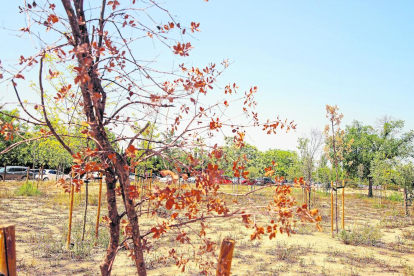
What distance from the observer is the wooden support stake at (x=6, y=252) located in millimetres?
2617

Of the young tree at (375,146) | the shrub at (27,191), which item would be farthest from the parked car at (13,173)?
the young tree at (375,146)

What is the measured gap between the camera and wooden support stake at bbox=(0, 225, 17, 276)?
103 inches

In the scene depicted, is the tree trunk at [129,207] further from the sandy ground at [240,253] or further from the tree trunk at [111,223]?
the sandy ground at [240,253]

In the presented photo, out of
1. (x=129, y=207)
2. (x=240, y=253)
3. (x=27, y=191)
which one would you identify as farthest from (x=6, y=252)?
(x=27, y=191)

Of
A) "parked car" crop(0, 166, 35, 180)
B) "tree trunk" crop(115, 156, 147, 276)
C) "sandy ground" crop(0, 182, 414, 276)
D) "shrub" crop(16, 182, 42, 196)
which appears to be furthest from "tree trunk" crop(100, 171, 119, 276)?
"parked car" crop(0, 166, 35, 180)

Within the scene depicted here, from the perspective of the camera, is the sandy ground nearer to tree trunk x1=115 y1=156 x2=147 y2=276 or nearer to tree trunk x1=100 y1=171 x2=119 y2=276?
tree trunk x1=100 y1=171 x2=119 y2=276

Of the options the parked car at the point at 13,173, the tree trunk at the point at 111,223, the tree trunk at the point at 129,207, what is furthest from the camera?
the parked car at the point at 13,173

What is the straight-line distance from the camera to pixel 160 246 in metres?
7.31

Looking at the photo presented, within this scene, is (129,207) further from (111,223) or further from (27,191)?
(27,191)

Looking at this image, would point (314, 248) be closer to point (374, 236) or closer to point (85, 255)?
point (374, 236)

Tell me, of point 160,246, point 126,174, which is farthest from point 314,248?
point 126,174

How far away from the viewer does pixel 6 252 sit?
2.63 meters

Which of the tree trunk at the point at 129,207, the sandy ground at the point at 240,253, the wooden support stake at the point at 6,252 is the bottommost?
the sandy ground at the point at 240,253

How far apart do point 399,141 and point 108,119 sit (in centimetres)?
3259
